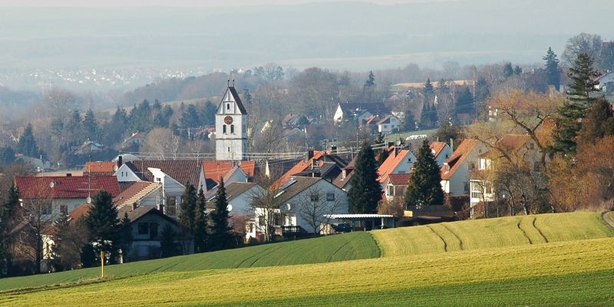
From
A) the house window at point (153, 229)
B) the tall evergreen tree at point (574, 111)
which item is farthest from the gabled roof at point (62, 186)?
the tall evergreen tree at point (574, 111)

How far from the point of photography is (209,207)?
7212 centimetres

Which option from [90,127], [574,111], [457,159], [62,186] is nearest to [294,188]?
[62,186]

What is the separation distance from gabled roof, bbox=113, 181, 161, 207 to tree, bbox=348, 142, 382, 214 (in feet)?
36.5

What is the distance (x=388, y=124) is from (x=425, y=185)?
118522 mm

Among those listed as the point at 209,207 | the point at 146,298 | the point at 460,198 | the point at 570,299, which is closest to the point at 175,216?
the point at 209,207

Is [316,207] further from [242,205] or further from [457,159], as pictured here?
[457,159]

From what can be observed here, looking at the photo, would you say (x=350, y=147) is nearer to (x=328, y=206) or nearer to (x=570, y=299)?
(x=328, y=206)

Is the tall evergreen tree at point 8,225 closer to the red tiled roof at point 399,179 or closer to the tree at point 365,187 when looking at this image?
the tree at point 365,187

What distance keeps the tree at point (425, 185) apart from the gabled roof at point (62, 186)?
1597cm

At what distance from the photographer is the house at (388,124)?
18638 cm

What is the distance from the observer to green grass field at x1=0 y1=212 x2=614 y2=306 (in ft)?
102

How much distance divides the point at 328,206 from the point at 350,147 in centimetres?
4797

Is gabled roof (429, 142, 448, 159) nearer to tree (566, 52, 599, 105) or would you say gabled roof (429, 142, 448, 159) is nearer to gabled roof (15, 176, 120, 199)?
tree (566, 52, 599, 105)

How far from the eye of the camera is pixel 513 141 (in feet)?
243
